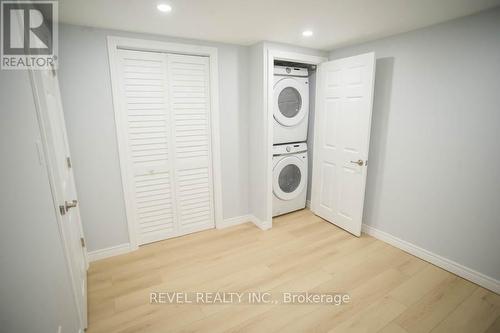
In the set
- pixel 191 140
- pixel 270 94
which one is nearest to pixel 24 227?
pixel 191 140

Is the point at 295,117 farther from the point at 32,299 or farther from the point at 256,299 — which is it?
the point at 32,299

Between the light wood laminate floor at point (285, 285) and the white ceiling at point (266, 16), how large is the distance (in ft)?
7.02

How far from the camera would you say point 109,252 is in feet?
7.76

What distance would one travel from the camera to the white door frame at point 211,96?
6.91 ft

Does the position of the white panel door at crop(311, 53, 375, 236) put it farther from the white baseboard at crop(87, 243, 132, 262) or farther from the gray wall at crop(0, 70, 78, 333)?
the gray wall at crop(0, 70, 78, 333)

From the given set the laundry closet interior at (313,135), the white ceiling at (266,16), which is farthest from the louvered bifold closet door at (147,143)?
the laundry closet interior at (313,135)

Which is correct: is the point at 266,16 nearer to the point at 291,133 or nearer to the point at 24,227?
the point at 291,133

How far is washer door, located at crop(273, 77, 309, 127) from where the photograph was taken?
Answer: 2.90m

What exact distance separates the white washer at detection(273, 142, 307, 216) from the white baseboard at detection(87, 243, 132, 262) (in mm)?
1819

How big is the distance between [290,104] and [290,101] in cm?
4

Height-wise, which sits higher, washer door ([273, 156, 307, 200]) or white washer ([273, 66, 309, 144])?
white washer ([273, 66, 309, 144])

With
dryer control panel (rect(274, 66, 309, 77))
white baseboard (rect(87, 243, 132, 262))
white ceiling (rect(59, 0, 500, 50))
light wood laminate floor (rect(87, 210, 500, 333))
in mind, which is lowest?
light wood laminate floor (rect(87, 210, 500, 333))

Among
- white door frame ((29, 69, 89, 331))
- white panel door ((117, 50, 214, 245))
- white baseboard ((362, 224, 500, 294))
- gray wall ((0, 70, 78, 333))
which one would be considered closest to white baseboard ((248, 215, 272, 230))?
white panel door ((117, 50, 214, 245))

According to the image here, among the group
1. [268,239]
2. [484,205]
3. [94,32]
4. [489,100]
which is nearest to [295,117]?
[268,239]
